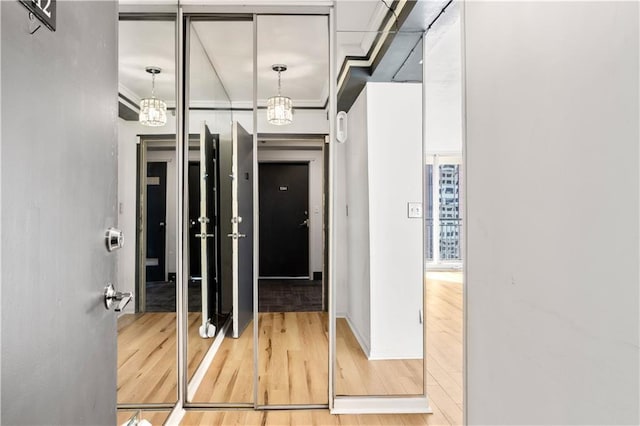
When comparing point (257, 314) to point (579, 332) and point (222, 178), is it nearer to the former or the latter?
point (222, 178)

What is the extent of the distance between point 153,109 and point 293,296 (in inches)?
85.4

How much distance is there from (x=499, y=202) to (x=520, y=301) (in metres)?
0.29

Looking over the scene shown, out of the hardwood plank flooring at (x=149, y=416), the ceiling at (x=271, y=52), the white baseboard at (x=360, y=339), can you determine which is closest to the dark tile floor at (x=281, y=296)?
the hardwood plank flooring at (x=149, y=416)

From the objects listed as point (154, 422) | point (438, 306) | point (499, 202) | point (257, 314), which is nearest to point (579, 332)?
point (499, 202)

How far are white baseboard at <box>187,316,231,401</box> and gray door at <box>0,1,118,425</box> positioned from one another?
149cm

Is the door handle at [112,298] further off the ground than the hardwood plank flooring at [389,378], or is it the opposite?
the door handle at [112,298]

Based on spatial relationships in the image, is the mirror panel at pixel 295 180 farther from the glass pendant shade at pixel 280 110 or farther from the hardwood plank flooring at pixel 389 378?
the hardwood plank flooring at pixel 389 378

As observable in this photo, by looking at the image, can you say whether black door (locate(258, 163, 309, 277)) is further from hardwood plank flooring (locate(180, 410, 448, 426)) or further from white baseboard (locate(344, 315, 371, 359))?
hardwood plank flooring (locate(180, 410, 448, 426))

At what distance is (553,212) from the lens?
0.84 m

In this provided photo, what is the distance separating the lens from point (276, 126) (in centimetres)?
269

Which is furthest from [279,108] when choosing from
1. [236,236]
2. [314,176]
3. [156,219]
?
[156,219]

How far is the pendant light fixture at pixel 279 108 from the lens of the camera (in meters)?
2.62

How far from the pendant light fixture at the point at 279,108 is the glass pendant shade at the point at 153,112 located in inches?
33.2

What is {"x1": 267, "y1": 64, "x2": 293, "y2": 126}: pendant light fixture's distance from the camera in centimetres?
262
